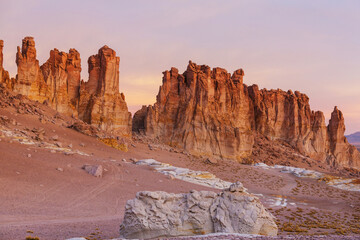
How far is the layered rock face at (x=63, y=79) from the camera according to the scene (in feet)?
159

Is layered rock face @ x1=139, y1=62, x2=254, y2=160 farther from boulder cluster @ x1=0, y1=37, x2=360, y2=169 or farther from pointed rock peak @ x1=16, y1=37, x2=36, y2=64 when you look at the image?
pointed rock peak @ x1=16, y1=37, x2=36, y2=64

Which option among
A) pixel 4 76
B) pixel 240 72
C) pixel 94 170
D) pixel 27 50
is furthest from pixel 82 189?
pixel 240 72

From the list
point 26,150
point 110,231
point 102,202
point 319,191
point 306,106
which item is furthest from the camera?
point 306,106

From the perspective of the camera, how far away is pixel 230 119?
61.5 meters

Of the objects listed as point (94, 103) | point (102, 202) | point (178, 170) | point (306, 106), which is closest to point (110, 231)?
point (102, 202)

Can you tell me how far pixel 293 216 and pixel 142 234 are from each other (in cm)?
1220

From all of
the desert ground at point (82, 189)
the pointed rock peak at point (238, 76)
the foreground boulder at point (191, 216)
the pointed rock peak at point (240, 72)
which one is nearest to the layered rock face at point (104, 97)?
the desert ground at point (82, 189)

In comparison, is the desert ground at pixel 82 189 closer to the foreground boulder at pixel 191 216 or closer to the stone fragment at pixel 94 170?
the stone fragment at pixel 94 170

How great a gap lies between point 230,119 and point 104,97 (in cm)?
2637

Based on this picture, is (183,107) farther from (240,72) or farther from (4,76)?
(4,76)

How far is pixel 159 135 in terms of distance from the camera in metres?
56.8

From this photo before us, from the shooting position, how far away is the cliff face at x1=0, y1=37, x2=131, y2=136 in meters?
46.3

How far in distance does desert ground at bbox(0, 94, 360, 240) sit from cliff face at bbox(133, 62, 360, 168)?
15.8 m

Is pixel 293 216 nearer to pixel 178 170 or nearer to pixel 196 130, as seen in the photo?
pixel 178 170
